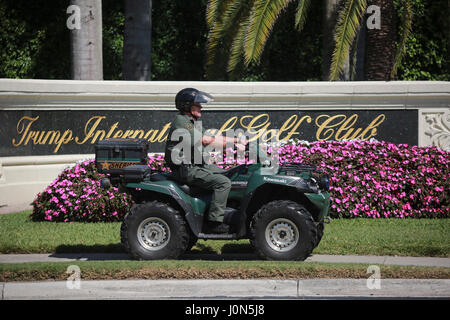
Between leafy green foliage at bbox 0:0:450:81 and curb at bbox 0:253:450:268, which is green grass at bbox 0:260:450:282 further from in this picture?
leafy green foliage at bbox 0:0:450:81

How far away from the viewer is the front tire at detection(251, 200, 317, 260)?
7887 mm

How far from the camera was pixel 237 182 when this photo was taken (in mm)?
8227

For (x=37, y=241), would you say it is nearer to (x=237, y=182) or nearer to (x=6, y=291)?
(x=6, y=291)

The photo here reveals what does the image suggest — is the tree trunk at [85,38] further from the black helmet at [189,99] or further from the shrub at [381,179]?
the black helmet at [189,99]

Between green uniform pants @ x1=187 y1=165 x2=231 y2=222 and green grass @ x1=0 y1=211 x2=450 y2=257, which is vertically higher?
green uniform pants @ x1=187 y1=165 x2=231 y2=222

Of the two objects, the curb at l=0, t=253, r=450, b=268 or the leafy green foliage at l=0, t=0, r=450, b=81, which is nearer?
the curb at l=0, t=253, r=450, b=268

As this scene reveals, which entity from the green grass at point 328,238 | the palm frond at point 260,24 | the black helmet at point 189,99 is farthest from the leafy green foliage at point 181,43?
the black helmet at point 189,99

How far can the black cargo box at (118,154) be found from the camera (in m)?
8.53

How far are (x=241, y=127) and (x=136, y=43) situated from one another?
4.00 meters

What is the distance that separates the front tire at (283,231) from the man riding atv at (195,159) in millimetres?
462


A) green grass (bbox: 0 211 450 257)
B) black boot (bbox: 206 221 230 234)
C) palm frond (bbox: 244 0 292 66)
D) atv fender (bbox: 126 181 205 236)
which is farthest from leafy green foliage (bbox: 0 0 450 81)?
black boot (bbox: 206 221 230 234)

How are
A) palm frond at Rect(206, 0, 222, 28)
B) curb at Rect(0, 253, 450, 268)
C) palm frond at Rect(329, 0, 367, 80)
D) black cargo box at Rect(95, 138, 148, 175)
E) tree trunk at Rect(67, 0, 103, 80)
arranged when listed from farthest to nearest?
1. palm frond at Rect(206, 0, 222, 28)
2. tree trunk at Rect(67, 0, 103, 80)
3. palm frond at Rect(329, 0, 367, 80)
4. black cargo box at Rect(95, 138, 148, 175)
5. curb at Rect(0, 253, 450, 268)

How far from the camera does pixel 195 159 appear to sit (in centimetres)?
813

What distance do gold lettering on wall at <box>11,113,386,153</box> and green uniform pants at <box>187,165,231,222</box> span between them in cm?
515
